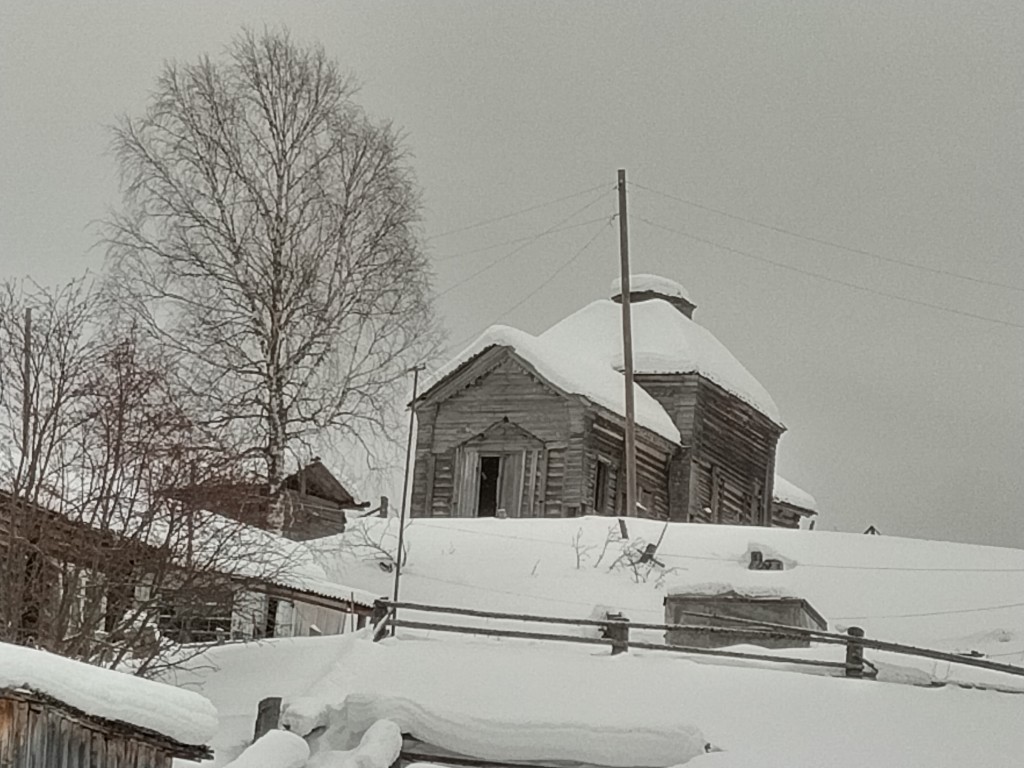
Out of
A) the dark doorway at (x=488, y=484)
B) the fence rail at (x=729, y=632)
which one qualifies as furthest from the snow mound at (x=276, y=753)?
the dark doorway at (x=488, y=484)

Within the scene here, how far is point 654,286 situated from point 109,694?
28.6 meters

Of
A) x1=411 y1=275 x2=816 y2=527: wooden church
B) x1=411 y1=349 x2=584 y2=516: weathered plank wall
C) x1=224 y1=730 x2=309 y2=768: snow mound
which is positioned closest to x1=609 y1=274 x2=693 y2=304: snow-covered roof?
x1=411 y1=275 x2=816 y2=527: wooden church

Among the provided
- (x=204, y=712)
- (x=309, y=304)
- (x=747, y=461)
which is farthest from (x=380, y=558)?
(x=204, y=712)

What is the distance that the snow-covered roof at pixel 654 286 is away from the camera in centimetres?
3356

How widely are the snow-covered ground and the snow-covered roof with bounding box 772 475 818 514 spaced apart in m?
13.5

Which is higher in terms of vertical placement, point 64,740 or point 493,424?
point 493,424

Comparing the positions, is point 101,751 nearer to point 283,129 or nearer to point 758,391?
point 283,129

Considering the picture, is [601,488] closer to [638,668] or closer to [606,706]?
[638,668]

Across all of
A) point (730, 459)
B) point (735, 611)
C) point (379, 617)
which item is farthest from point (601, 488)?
point (379, 617)

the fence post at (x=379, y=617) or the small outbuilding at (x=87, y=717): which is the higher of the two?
the fence post at (x=379, y=617)

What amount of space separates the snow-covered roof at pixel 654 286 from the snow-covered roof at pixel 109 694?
1099 inches

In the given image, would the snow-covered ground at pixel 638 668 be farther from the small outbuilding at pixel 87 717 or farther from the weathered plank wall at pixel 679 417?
the small outbuilding at pixel 87 717

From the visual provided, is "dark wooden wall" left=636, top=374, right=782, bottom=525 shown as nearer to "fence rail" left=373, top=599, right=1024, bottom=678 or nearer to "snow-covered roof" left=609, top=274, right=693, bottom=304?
"snow-covered roof" left=609, top=274, right=693, bottom=304

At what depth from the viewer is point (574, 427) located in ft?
88.1
